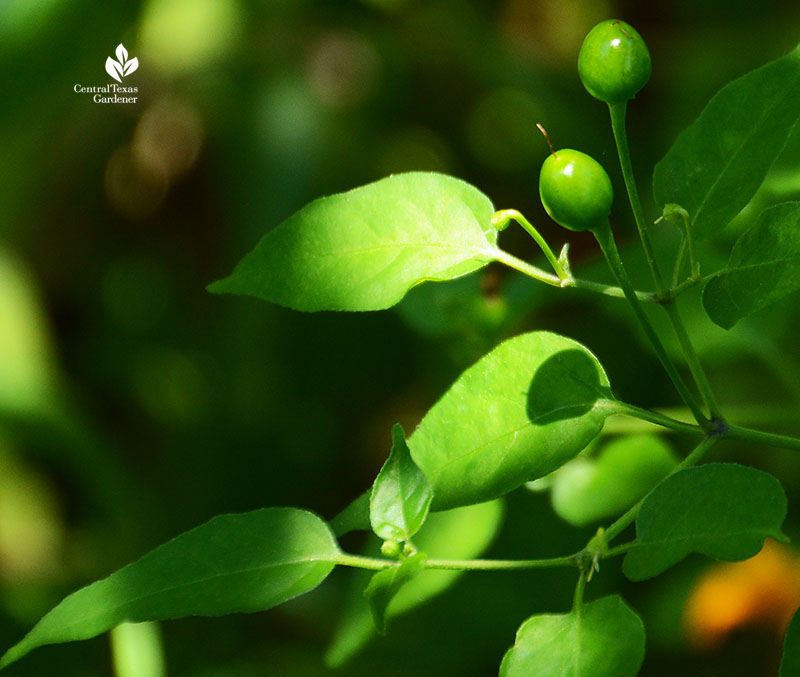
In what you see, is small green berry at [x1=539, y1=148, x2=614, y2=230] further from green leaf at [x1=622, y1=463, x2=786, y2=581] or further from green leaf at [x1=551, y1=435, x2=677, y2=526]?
green leaf at [x1=551, y1=435, x2=677, y2=526]

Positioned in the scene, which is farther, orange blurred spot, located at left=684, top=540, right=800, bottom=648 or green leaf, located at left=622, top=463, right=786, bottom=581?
orange blurred spot, located at left=684, top=540, right=800, bottom=648

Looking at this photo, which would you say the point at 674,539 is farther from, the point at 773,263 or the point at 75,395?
the point at 75,395

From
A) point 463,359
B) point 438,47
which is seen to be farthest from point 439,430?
point 438,47

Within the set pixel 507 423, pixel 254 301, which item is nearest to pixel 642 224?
pixel 507 423

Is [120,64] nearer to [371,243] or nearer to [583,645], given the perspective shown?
[371,243]

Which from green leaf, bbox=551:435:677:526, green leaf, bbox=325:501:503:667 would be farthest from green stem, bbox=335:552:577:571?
green leaf, bbox=551:435:677:526

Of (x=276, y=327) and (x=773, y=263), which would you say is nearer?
(x=773, y=263)

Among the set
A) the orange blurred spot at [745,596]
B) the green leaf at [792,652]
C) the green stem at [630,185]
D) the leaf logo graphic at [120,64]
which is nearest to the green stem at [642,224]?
the green stem at [630,185]
